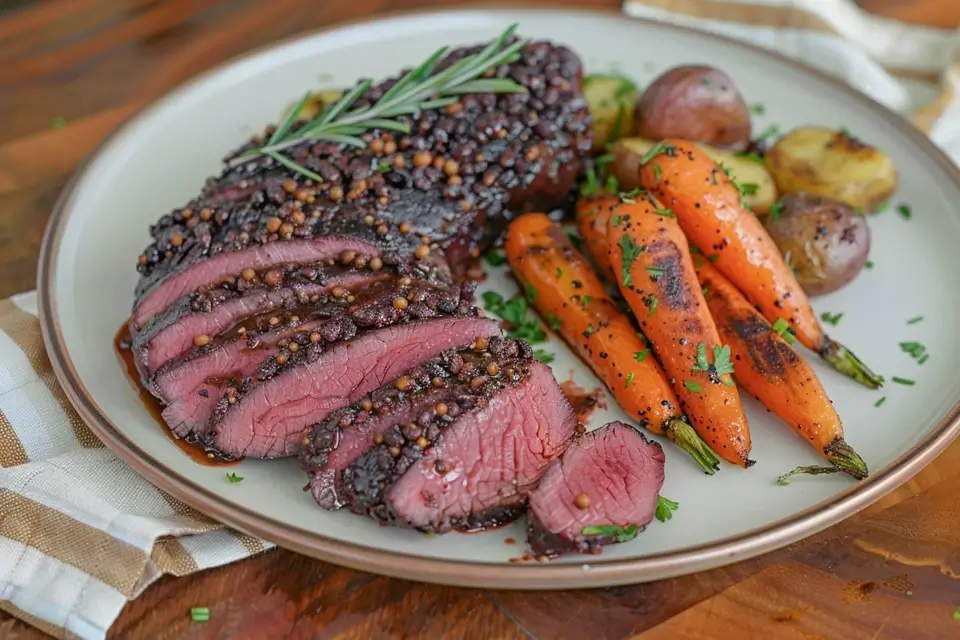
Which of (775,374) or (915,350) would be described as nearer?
(775,374)

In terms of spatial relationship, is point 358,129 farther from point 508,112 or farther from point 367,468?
point 367,468

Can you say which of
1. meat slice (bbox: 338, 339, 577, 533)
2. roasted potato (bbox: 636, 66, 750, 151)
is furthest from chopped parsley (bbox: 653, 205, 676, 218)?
meat slice (bbox: 338, 339, 577, 533)

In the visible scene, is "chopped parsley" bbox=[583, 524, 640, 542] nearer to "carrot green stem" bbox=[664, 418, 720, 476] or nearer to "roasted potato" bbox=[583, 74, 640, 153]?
"carrot green stem" bbox=[664, 418, 720, 476]

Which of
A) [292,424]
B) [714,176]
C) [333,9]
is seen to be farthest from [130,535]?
[333,9]

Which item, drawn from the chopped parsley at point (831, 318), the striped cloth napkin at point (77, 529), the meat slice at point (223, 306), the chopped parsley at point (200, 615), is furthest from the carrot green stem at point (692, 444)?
the chopped parsley at point (200, 615)

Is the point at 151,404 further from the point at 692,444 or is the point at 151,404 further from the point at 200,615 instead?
the point at 692,444

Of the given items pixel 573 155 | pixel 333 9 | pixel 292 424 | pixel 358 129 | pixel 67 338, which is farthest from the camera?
pixel 333 9

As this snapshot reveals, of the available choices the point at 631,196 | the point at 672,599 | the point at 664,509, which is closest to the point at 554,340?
the point at 631,196
